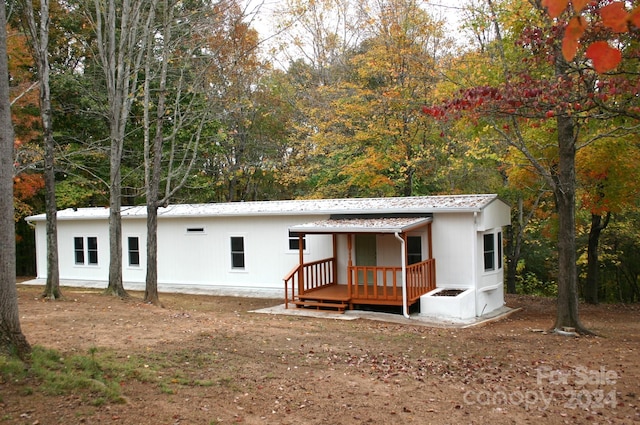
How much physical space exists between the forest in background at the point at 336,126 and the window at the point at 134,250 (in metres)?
2.20

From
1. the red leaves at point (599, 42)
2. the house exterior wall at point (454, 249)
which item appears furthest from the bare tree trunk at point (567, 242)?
the red leaves at point (599, 42)

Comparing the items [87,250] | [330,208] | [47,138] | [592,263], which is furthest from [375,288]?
[87,250]

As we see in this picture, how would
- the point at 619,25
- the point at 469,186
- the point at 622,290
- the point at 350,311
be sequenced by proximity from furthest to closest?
the point at 622,290
the point at 469,186
the point at 350,311
the point at 619,25

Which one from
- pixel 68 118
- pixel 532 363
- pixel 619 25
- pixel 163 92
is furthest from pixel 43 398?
pixel 68 118

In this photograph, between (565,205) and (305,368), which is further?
(565,205)

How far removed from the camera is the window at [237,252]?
776 inches

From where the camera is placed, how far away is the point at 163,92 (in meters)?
13.9

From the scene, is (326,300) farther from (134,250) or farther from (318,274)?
(134,250)

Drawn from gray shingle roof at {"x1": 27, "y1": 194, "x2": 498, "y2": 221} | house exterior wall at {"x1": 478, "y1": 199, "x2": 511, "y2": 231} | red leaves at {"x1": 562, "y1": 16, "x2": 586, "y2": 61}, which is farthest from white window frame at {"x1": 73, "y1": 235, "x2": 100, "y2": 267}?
red leaves at {"x1": 562, "y1": 16, "x2": 586, "y2": 61}

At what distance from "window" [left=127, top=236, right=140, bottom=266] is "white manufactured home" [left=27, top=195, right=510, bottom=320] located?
0.04 metres

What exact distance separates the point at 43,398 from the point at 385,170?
1991 centimetres

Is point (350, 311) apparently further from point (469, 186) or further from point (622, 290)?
point (622, 290)

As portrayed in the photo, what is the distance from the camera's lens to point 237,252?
65.0 ft

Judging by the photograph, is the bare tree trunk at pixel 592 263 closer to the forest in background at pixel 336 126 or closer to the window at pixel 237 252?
the forest in background at pixel 336 126
